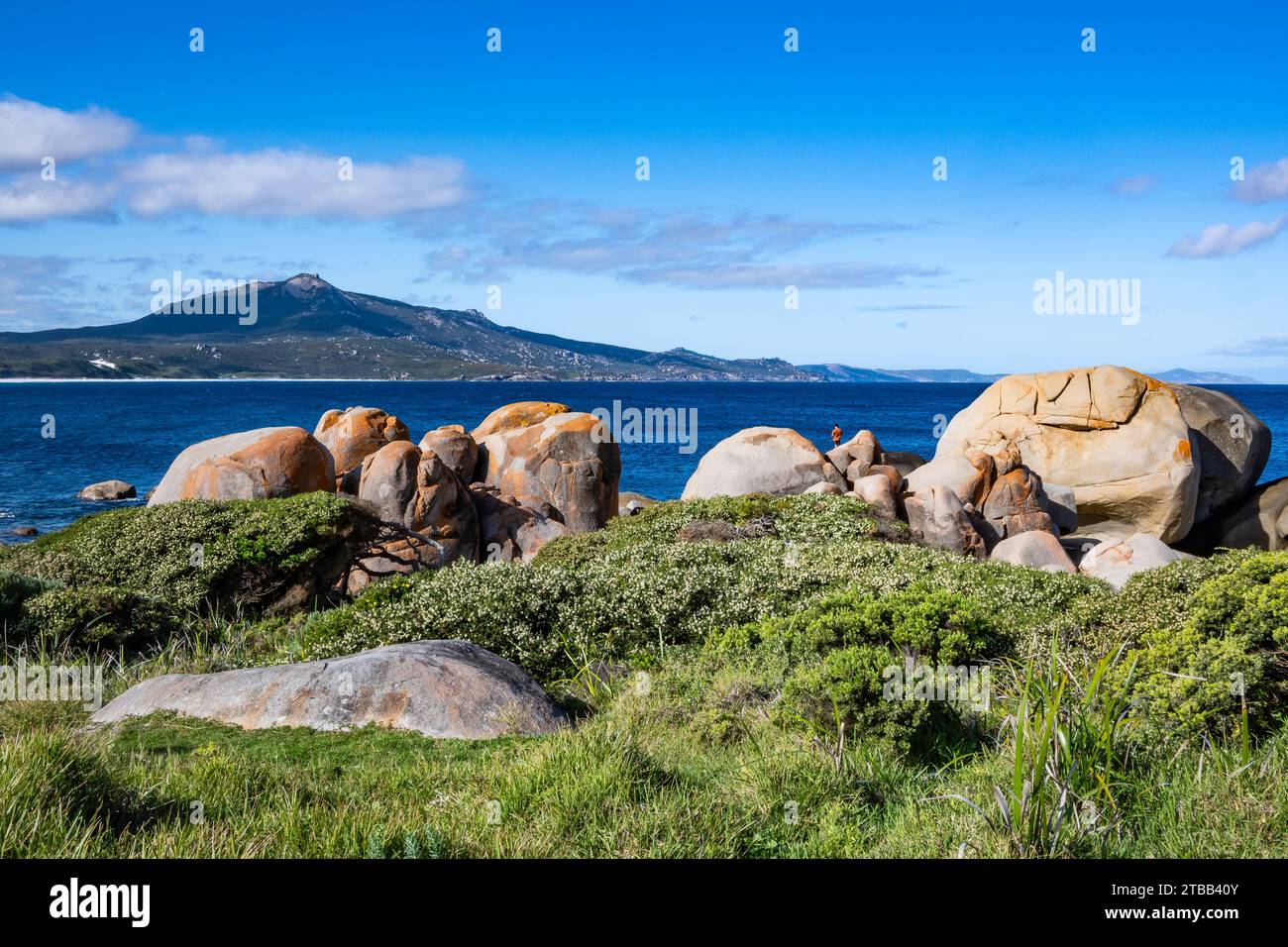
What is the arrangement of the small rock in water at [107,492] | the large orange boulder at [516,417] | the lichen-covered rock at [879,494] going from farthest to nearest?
the small rock in water at [107,492] → the large orange boulder at [516,417] → the lichen-covered rock at [879,494]

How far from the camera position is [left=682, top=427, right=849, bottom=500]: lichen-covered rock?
83.0 ft

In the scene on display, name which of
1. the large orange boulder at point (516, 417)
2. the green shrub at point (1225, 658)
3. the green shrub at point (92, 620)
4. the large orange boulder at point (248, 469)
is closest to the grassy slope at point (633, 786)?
the green shrub at point (1225, 658)

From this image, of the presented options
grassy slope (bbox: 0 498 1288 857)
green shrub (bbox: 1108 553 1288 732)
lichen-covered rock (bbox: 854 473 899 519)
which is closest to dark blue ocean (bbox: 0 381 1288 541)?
lichen-covered rock (bbox: 854 473 899 519)

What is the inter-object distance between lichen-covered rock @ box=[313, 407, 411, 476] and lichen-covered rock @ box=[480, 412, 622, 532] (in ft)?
9.06

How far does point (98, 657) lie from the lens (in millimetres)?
11891

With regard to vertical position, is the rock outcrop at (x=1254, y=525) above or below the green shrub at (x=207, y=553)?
below

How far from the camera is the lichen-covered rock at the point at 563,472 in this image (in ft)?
76.8

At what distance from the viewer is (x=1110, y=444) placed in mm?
28312

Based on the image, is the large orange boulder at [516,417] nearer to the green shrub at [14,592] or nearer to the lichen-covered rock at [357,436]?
the lichen-covered rock at [357,436]

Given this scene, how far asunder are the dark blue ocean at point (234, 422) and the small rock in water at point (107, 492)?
2.61ft

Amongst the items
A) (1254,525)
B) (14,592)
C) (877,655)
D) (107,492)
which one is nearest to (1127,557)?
(877,655)
